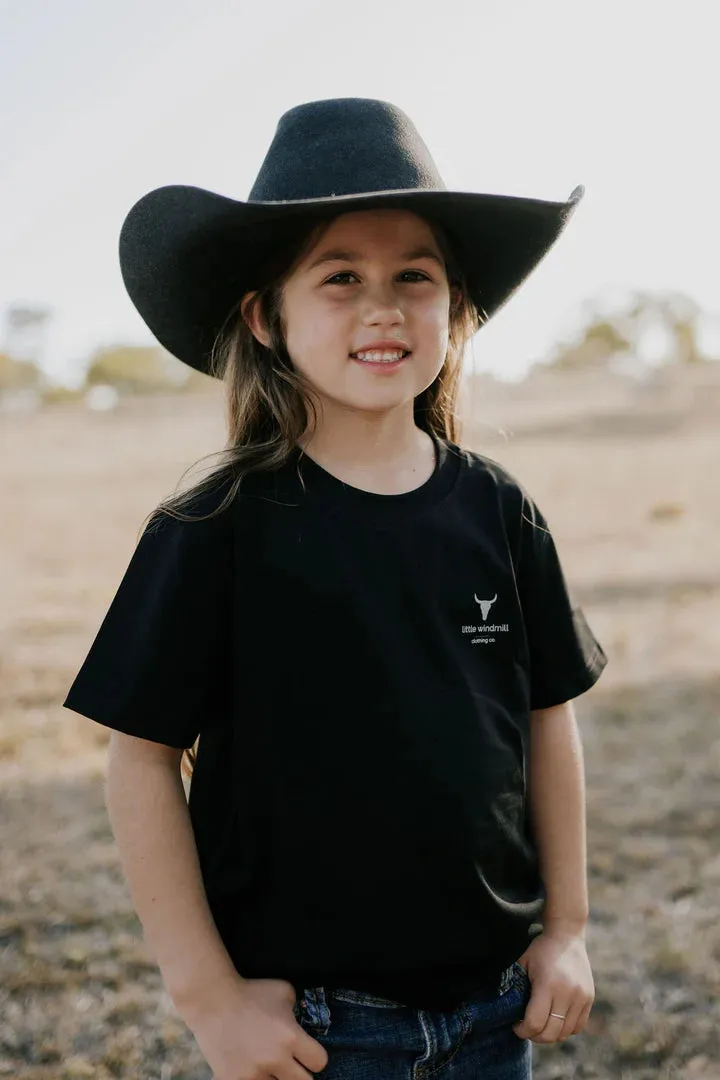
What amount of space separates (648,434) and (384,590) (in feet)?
54.3

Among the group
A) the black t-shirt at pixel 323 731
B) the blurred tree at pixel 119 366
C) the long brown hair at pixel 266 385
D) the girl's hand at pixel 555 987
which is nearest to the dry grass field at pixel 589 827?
the long brown hair at pixel 266 385

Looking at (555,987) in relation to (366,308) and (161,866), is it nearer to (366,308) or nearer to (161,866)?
(161,866)

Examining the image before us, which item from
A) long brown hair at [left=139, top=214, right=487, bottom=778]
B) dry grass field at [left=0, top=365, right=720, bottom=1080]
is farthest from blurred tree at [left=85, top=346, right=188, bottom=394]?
long brown hair at [left=139, top=214, right=487, bottom=778]

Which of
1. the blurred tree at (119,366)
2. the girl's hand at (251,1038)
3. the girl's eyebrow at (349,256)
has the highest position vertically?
the girl's eyebrow at (349,256)

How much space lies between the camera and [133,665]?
146 centimetres

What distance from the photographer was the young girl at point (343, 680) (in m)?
1.48

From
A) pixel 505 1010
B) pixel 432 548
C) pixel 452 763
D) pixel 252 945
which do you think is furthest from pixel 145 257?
pixel 505 1010

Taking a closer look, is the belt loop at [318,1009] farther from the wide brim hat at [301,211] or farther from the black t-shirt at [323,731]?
the wide brim hat at [301,211]

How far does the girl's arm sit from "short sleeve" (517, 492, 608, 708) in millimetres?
580

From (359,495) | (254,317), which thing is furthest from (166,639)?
(254,317)

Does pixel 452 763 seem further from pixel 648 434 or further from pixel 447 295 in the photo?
pixel 648 434

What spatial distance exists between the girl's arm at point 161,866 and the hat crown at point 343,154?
81 cm

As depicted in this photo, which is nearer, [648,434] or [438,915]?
[438,915]

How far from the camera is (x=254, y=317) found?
1.76m
